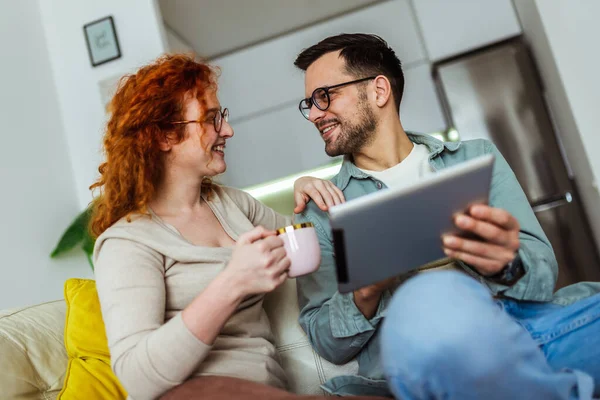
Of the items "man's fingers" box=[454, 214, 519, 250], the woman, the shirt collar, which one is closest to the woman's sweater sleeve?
the woman

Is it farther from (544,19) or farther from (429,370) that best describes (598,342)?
(544,19)

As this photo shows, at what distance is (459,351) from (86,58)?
8.60 ft

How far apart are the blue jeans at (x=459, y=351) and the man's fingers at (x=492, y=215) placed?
0.22m

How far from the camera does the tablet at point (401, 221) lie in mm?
718

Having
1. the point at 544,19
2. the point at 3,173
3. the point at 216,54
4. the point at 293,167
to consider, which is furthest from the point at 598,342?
the point at 216,54

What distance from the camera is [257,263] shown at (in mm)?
849

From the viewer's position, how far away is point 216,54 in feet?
12.3

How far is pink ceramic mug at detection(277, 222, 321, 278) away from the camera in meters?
0.90

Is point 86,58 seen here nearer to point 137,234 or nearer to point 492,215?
point 137,234

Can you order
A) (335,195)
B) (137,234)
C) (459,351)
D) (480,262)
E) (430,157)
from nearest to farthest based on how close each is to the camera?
1. (459,351)
2. (480,262)
3. (137,234)
4. (335,195)
5. (430,157)

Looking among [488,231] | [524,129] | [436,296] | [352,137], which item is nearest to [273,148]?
[524,129]

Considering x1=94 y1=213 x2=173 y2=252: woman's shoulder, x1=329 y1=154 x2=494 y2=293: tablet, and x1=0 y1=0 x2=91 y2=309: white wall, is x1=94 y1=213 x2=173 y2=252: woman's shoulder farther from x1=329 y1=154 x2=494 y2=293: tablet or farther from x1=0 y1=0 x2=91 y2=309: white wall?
x1=0 y1=0 x2=91 y2=309: white wall

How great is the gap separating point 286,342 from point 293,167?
92.7 inches

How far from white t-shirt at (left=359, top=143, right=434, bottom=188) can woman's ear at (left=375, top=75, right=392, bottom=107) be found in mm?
232
